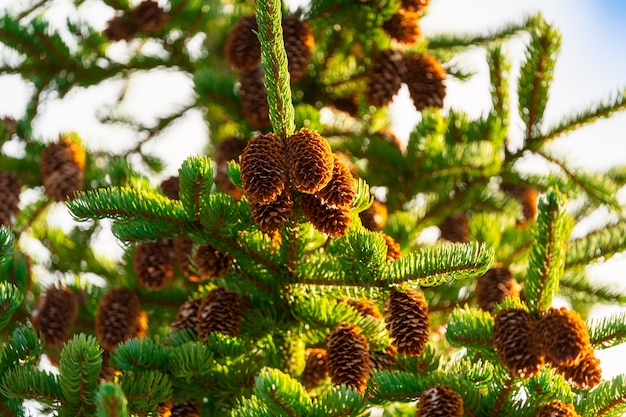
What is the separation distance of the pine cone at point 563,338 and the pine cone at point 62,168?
1.52 m

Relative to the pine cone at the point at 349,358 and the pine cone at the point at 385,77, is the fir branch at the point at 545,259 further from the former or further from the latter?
the pine cone at the point at 385,77

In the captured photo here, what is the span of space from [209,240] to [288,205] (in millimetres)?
257

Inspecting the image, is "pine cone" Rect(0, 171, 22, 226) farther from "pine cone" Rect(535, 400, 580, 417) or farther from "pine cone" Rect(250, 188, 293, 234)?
"pine cone" Rect(535, 400, 580, 417)

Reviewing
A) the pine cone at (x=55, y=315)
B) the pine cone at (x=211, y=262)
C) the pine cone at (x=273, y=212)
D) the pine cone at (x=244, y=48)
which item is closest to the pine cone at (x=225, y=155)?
the pine cone at (x=244, y=48)

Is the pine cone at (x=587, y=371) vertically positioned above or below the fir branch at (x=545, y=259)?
below

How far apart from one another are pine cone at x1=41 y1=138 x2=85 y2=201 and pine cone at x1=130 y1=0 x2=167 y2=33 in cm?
59

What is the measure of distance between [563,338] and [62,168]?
1.66 m

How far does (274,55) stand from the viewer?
1.57 m

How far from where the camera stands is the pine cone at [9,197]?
255cm

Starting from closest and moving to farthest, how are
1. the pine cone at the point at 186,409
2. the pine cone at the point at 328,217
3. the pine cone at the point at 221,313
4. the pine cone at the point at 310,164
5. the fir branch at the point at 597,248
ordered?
the pine cone at the point at 310,164 < the pine cone at the point at 328,217 < the pine cone at the point at 221,313 < the pine cone at the point at 186,409 < the fir branch at the point at 597,248

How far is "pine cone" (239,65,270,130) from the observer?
2516 mm

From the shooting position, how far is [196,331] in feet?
6.83

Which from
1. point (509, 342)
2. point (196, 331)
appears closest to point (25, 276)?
point (196, 331)

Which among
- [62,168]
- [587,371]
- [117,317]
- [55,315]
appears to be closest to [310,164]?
[587,371]
